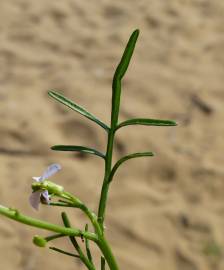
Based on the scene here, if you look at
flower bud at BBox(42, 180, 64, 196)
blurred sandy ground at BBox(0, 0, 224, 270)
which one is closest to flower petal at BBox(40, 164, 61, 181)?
flower bud at BBox(42, 180, 64, 196)

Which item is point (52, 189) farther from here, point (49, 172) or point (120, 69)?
point (120, 69)

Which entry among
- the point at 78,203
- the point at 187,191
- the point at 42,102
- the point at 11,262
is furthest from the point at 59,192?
the point at 42,102

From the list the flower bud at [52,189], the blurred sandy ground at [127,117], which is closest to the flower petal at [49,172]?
the flower bud at [52,189]

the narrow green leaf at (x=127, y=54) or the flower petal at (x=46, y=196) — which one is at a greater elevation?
the narrow green leaf at (x=127, y=54)

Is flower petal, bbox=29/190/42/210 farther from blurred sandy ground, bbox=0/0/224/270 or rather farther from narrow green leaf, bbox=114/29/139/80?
blurred sandy ground, bbox=0/0/224/270

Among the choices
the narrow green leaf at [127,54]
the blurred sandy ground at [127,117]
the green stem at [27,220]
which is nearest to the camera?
the green stem at [27,220]

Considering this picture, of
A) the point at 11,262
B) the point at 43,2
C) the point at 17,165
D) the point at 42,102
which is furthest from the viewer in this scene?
the point at 43,2

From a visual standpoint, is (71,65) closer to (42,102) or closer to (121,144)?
(42,102)

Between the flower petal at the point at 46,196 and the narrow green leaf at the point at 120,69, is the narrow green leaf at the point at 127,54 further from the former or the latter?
the flower petal at the point at 46,196
